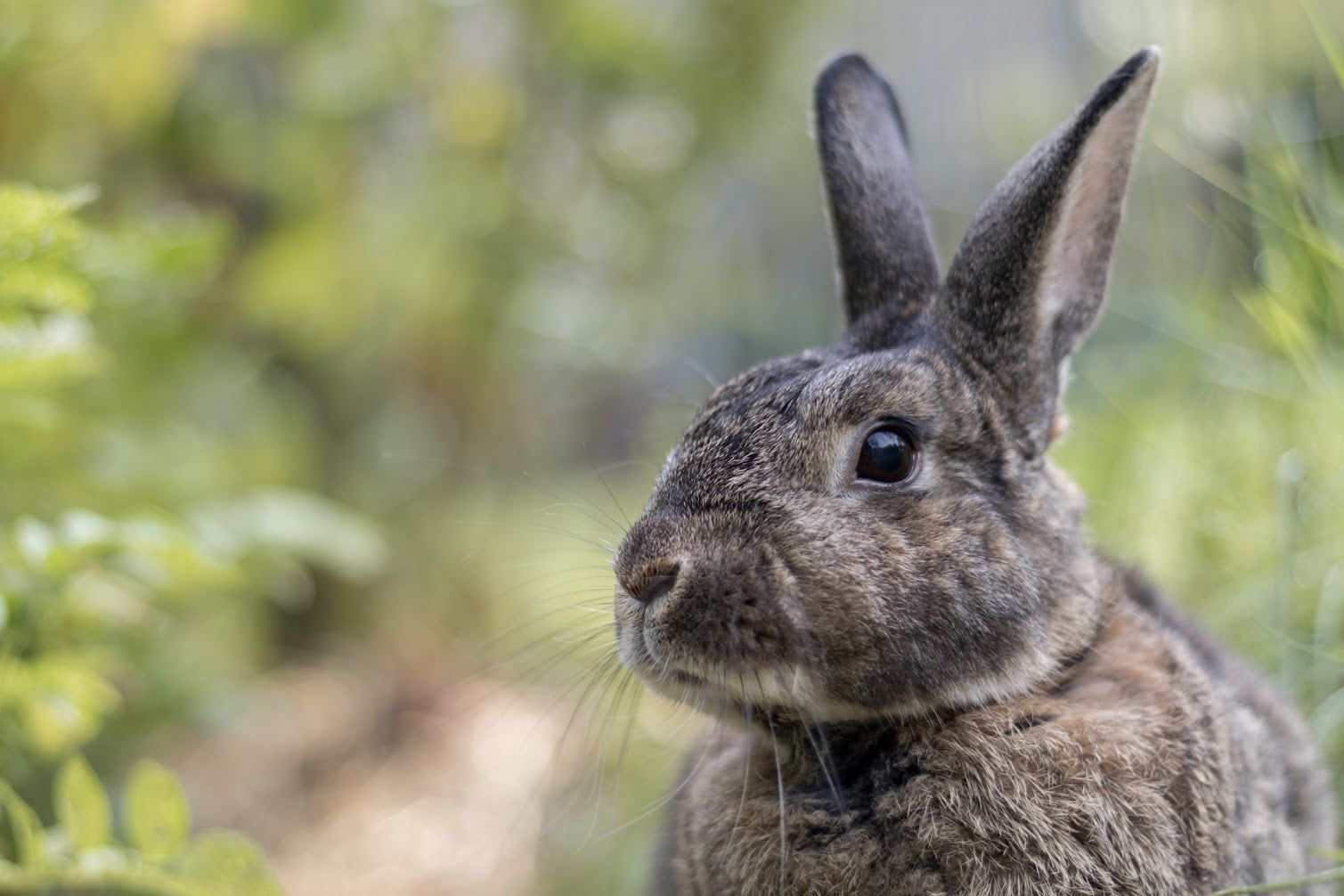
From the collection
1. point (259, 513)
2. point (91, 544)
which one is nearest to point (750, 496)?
point (91, 544)

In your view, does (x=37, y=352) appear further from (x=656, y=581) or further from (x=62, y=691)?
(x=656, y=581)

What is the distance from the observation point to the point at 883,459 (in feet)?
6.17

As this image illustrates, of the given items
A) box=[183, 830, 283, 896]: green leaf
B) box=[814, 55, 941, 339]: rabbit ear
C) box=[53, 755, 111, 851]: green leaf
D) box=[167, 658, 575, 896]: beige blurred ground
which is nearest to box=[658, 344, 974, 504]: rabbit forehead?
box=[814, 55, 941, 339]: rabbit ear

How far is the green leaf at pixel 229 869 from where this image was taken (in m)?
1.96

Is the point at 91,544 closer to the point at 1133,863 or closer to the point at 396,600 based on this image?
the point at 1133,863

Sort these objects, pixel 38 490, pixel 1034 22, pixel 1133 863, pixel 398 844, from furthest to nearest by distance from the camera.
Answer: pixel 1034 22
pixel 398 844
pixel 38 490
pixel 1133 863

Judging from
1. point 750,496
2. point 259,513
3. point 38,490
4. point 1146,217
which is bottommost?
point 750,496

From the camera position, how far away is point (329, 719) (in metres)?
4.95

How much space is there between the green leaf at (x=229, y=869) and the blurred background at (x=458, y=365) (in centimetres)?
41

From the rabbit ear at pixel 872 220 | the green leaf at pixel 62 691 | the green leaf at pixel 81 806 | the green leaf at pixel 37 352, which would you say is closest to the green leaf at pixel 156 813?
the green leaf at pixel 81 806

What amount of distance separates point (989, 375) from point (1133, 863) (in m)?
0.83

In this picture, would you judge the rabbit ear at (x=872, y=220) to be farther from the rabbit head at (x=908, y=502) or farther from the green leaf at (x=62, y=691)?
the green leaf at (x=62, y=691)

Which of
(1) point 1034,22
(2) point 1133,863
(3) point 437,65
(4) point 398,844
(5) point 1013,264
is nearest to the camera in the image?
(2) point 1133,863

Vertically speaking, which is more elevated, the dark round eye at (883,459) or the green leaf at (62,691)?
the green leaf at (62,691)
